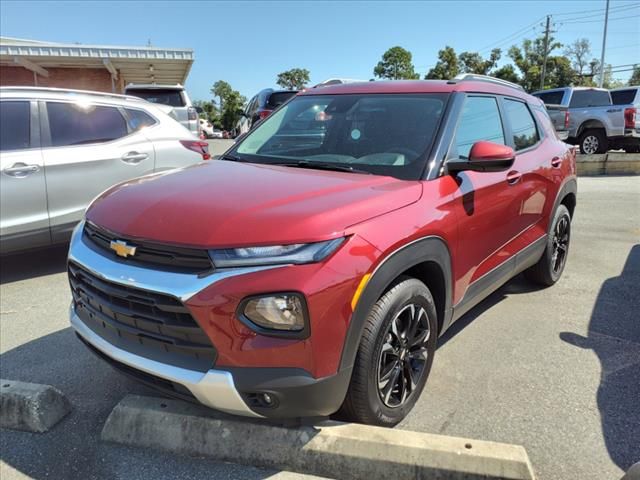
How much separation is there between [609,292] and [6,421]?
4826 mm

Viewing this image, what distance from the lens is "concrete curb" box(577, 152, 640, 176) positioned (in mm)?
12531

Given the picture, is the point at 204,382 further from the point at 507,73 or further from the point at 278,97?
the point at 507,73

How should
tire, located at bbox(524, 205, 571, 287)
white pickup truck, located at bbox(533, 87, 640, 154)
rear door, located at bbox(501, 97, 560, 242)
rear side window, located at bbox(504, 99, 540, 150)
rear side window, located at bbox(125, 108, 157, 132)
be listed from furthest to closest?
white pickup truck, located at bbox(533, 87, 640, 154) → rear side window, located at bbox(125, 108, 157, 132) → tire, located at bbox(524, 205, 571, 287) → rear side window, located at bbox(504, 99, 540, 150) → rear door, located at bbox(501, 97, 560, 242)

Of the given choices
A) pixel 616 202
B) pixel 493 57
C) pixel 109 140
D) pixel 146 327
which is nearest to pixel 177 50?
pixel 109 140

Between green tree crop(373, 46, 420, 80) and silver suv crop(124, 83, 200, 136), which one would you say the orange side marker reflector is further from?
green tree crop(373, 46, 420, 80)

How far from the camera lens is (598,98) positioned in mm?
14039

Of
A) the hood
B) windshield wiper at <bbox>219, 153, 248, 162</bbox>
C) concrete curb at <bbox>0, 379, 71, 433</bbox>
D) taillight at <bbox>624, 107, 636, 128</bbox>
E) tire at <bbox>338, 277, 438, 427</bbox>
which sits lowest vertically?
concrete curb at <bbox>0, 379, 71, 433</bbox>

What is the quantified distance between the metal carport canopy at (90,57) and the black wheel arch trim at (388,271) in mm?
16395

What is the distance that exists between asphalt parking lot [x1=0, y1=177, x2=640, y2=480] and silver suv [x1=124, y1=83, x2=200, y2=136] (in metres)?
7.21

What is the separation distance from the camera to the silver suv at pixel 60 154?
15.7ft

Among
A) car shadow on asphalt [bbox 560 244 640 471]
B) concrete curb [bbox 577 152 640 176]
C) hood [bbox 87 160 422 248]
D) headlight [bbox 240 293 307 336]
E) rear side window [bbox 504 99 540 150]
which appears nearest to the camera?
headlight [bbox 240 293 307 336]

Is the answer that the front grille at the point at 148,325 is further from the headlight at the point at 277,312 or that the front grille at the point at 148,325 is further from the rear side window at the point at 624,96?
the rear side window at the point at 624,96

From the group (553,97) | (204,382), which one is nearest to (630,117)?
(553,97)

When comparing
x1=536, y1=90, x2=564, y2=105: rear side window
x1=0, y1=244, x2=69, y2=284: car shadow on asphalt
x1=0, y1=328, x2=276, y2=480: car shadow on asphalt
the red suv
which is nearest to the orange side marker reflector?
→ the red suv
